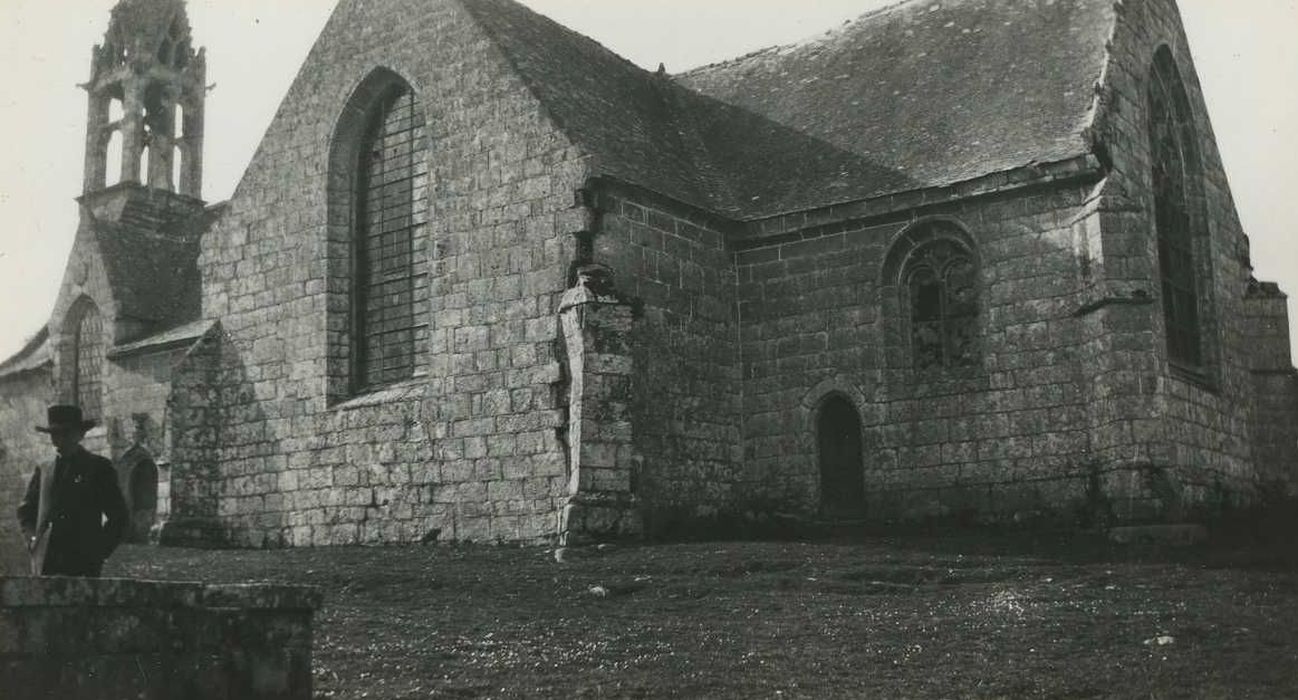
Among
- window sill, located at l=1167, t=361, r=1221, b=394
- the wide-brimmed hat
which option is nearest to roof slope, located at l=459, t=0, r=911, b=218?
window sill, located at l=1167, t=361, r=1221, b=394

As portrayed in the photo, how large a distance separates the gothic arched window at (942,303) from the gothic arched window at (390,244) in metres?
7.50

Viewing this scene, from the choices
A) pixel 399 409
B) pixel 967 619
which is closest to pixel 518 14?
pixel 399 409

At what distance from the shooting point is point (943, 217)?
67.4 ft

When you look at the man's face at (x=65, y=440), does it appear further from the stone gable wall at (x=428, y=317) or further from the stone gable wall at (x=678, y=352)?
the stone gable wall at (x=678, y=352)

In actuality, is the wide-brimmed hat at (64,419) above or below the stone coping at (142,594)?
above

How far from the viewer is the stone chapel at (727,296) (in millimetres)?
19172

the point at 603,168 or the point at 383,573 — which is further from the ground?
the point at 603,168

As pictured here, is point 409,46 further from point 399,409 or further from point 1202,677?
point 1202,677

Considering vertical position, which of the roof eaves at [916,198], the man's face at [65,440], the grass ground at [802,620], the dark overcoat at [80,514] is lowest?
the grass ground at [802,620]

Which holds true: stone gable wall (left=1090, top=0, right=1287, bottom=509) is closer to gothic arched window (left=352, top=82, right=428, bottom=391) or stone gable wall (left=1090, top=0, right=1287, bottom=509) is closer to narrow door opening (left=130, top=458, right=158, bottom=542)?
gothic arched window (left=352, top=82, right=428, bottom=391)

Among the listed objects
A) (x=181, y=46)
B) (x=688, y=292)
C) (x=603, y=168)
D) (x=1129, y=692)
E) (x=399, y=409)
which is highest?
(x=181, y=46)

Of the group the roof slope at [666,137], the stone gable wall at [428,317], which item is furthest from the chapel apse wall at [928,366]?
the stone gable wall at [428,317]

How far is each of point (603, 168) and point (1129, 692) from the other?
11.7 meters

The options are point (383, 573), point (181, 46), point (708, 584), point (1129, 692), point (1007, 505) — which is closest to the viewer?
point (1129, 692)
